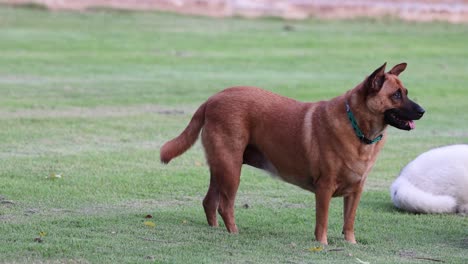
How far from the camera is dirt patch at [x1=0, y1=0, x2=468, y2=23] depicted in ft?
100.0

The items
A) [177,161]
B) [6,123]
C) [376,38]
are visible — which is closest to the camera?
[177,161]

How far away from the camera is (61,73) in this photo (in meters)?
18.8

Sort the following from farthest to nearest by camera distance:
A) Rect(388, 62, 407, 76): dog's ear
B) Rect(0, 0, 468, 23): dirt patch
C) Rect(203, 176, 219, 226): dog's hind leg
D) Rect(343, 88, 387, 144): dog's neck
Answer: Rect(0, 0, 468, 23): dirt patch
Rect(203, 176, 219, 226): dog's hind leg
Rect(388, 62, 407, 76): dog's ear
Rect(343, 88, 387, 144): dog's neck

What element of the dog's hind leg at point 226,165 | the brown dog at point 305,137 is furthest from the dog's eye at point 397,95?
the dog's hind leg at point 226,165

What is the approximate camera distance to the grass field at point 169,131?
7660 millimetres

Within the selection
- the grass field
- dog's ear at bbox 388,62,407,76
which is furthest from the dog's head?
the grass field

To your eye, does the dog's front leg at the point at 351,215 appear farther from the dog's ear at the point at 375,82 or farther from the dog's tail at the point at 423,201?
the dog's tail at the point at 423,201

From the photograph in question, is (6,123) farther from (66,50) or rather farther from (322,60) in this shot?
(322,60)

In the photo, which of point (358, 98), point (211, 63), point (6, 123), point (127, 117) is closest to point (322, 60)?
point (211, 63)

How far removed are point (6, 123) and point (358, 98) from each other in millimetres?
6847

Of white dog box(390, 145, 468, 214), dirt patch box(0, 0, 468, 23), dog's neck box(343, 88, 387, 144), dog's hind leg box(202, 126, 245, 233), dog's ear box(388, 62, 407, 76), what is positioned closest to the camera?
dog's neck box(343, 88, 387, 144)

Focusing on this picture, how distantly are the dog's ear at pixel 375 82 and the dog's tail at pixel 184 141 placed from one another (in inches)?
60.2

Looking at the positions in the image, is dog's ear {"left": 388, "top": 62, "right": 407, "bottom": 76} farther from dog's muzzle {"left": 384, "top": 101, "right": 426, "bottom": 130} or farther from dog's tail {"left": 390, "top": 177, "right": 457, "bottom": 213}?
dog's tail {"left": 390, "top": 177, "right": 457, "bottom": 213}

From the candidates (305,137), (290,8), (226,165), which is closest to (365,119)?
(305,137)
